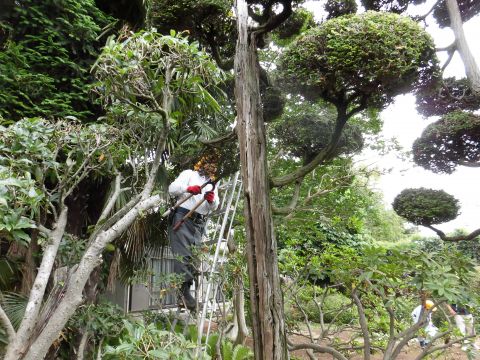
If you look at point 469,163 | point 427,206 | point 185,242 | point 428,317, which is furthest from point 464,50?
point 185,242

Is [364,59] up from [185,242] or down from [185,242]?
up

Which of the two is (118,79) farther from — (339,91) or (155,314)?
(155,314)

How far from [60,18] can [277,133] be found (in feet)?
9.15

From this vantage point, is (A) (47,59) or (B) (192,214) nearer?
(A) (47,59)

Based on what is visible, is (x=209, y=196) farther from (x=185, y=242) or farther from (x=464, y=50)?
(x=464, y=50)

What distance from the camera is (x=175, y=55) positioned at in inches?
109

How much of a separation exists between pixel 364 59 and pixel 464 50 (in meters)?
1.86

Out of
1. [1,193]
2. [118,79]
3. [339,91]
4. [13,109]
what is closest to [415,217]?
[339,91]

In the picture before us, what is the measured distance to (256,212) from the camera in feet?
7.76

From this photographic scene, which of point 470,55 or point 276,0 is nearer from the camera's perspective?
point 276,0

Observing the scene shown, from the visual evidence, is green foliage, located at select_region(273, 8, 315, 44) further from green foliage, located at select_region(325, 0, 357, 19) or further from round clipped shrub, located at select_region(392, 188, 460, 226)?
round clipped shrub, located at select_region(392, 188, 460, 226)

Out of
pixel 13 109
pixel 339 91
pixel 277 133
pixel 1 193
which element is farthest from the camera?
pixel 277 133

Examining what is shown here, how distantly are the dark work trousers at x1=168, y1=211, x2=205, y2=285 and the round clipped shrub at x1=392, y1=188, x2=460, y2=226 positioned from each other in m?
2.24

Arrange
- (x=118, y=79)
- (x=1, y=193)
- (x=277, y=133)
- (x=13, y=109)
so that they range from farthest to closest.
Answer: (x=277, y=133)
(x=13, y=109)
(x=118, y=79)
(x=1, y=193)
